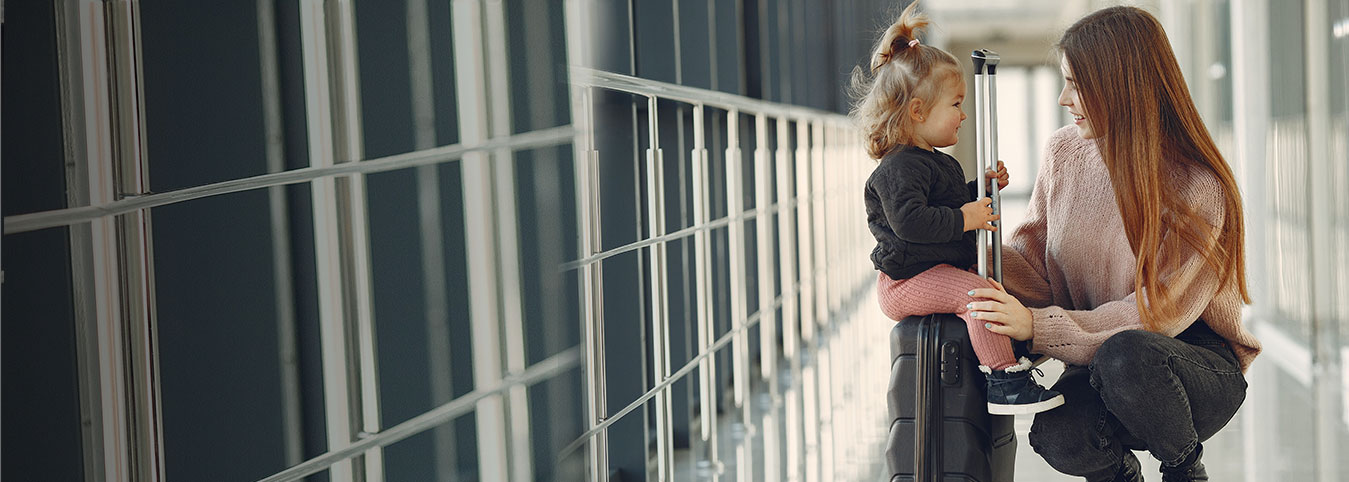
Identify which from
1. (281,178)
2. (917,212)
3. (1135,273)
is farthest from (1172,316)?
(281,178)

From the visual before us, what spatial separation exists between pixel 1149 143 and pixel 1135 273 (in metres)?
0.13

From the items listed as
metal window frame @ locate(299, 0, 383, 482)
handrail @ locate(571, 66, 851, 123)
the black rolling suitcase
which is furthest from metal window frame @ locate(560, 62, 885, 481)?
the black rolling suitcase

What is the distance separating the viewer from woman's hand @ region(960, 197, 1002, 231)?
1.05 meters

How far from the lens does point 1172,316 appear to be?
3.36ft

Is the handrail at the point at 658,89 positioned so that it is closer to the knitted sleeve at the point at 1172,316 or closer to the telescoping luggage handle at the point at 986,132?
the telescoping luggage handle at the point at 986,132

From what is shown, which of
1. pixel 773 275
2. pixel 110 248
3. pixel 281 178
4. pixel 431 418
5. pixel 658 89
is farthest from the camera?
pixel 773 275

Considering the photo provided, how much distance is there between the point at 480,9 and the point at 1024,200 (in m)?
11.1

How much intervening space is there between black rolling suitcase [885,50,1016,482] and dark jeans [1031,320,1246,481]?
74mm

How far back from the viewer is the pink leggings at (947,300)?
1049 mm

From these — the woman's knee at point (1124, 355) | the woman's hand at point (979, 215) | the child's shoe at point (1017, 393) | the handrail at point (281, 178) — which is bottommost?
the child's shoe at point (1017, 393)

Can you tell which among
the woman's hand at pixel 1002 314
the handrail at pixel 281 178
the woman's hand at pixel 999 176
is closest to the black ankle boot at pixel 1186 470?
the woman's hand at pixel 1002 314

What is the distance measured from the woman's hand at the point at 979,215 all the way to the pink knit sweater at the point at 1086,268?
10cm

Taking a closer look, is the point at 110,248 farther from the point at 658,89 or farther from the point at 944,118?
the point at 658,89

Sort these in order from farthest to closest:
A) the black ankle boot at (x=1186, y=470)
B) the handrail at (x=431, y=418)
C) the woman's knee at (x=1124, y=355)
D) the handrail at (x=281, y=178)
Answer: the black ankle boot at (x=1186, y=470)
the woman's knee at (x=1124, y=355)
the handrail at (x=431, y=418)
the handrail at (x=281, y=178)
